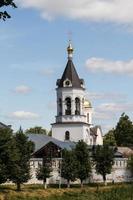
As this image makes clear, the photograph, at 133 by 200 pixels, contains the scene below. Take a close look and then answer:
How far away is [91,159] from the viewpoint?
72062 millimetres

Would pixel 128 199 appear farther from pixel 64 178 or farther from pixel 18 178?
pixel 64 178

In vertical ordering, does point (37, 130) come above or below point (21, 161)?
above

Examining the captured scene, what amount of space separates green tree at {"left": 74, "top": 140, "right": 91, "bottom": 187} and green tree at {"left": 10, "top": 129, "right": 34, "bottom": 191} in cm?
679

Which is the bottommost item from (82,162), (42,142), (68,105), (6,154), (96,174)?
(96,174)

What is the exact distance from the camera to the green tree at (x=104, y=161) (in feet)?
230

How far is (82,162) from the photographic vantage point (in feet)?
220

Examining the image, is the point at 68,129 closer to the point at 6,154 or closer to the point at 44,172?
the point at 44,172

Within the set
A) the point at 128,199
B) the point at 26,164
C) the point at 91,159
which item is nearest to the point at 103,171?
the point at 91,159

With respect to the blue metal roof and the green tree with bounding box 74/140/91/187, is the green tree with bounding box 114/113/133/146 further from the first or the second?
the green tree with bounding box 74/140/91/187

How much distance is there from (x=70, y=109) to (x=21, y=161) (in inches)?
924

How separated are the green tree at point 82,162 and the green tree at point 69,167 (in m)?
0.70

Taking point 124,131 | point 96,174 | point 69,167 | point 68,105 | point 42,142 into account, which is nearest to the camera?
point 69,167

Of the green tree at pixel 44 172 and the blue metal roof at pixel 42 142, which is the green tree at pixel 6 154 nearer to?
the green tree at pixel 44 172

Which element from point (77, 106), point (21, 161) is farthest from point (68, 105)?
point (21, 161)
